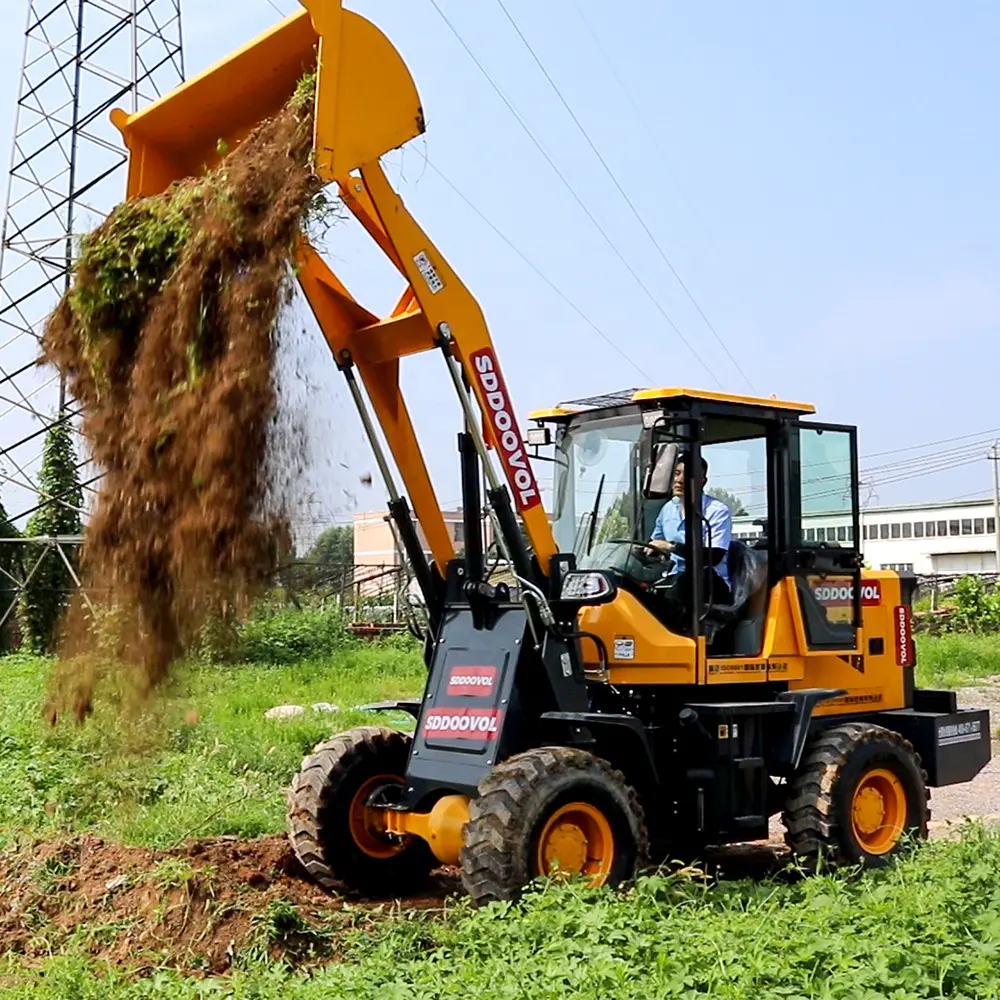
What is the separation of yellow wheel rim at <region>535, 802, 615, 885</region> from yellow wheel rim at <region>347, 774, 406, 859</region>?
4.43 feet

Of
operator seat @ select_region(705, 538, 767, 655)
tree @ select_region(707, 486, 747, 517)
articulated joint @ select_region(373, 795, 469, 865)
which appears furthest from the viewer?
tree @ select_region(707, 486, 747, 517)

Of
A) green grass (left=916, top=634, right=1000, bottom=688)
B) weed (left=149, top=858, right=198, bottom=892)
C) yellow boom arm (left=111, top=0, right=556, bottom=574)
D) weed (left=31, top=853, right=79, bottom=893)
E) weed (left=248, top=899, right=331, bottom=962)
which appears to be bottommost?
weed (left=248, top=899, right=331, bottom=962)

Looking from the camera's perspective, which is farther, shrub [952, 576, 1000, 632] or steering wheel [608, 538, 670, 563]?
shrub [952, 576, 1000, 632]

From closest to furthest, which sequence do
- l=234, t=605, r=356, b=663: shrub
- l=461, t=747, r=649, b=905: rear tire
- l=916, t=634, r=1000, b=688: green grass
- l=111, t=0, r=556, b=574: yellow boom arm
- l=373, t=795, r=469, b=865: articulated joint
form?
1. l=461, t=747, r=649, b=905: rear tire
2. l=111, t=0, r=556, b=574: yellow boom arm
3. l=373, t=795, r=469, b=865: articulated joint
4. l=916, t=634, r=1000, b=688: green grass
5. l=234, t=605, r=356, b=663: shrub

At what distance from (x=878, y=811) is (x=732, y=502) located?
77.1 inches

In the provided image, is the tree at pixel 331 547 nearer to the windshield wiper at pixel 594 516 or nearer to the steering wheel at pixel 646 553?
the windshield wiper at pixel 594 516

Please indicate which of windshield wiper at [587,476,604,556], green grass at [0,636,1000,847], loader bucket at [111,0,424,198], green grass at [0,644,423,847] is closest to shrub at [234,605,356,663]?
green grass at [0,636,1000,847]

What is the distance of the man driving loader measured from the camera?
6.92 m

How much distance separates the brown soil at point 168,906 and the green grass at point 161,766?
23.7 inches

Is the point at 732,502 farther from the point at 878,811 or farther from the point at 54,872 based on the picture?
the point at 54,872

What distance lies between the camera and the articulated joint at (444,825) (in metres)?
6.12

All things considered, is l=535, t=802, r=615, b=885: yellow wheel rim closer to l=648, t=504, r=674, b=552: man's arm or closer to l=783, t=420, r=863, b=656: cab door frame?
l=648, t=504, r=674, b=552: man's arm

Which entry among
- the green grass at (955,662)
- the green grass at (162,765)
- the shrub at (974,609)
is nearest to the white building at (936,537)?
the shrub at (974,609)

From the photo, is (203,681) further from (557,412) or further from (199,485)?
(557,412)
